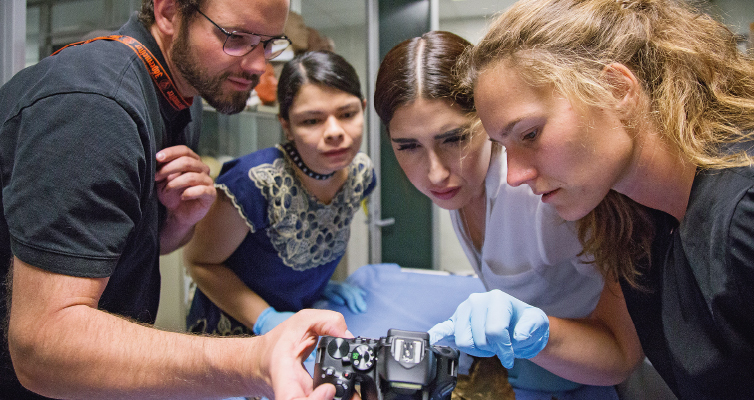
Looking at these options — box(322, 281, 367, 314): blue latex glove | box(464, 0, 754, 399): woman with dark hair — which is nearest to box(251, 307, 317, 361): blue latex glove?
box(322, 281, 367, 314): blue latex glove

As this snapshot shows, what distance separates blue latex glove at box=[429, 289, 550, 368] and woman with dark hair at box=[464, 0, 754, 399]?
0.17m

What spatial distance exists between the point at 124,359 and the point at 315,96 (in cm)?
77

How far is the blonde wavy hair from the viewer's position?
0.58 metres

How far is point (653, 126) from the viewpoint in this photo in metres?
0.61

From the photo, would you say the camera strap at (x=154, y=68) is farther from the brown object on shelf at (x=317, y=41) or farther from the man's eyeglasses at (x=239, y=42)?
the brown object on shelf at (x=317, y=41)

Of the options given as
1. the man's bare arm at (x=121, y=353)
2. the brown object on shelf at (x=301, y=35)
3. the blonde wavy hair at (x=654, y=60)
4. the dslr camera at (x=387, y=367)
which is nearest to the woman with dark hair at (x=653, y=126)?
the blonde wavy hair at (x=654, y=60)

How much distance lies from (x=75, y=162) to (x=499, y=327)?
0.60 metres

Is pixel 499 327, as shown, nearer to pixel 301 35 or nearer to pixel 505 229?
pixel 505 229

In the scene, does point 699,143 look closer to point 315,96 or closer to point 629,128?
point 629,128

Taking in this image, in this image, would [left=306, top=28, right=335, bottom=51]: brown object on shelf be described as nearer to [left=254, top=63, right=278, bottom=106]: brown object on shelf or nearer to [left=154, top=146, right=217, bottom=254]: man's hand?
[left=254, top=63, right=278, bottom=106]: brown object on shelf

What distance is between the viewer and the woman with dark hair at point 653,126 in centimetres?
56

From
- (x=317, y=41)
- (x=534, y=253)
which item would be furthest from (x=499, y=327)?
(x=317, y=41)

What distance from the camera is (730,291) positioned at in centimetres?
51

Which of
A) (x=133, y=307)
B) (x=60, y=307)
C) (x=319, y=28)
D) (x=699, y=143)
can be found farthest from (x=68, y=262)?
(x=319, y=28)
